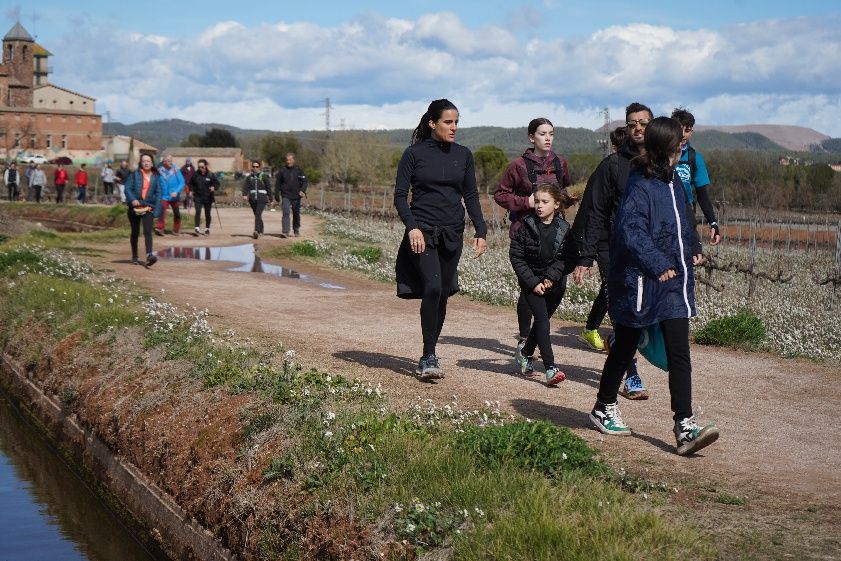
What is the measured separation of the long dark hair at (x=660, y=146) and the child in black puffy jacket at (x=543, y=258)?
215 centimetres

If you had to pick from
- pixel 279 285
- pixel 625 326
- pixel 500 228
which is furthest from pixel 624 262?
pixel 500 228

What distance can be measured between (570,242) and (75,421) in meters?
4.40

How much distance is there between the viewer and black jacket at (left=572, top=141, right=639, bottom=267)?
827 centimetres

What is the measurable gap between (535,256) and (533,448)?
3.04 m

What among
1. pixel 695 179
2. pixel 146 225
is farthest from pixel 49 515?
pixel 146 225

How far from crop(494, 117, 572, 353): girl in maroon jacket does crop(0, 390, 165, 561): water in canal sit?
11.8ft

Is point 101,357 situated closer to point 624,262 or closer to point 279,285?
point 624,262

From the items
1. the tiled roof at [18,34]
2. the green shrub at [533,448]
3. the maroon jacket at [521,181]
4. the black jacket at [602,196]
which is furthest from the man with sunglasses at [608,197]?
the tiled roof at [18,34]

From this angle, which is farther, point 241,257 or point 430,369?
point 241,257

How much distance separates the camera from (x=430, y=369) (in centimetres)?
897

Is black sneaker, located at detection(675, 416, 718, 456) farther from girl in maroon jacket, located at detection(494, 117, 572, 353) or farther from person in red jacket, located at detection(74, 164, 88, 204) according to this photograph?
person in red jacket, located at detection(74, 164, 88, 204)

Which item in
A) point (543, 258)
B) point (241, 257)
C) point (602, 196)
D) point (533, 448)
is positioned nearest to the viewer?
point (533, 448)

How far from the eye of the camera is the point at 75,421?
32.0 ft

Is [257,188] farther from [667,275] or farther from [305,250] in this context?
[667,275]
